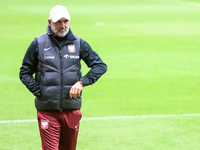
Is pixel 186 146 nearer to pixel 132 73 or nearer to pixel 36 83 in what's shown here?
pixel 36 83

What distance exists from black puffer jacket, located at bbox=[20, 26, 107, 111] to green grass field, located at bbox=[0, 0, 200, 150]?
2.35m

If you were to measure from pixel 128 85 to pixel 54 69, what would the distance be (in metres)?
7.90

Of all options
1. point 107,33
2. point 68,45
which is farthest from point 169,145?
point 107,33

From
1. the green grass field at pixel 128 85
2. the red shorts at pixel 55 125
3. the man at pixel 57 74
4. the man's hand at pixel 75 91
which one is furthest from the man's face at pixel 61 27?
the green grass field at pixel 128 85

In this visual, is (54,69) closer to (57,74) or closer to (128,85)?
(57,74)

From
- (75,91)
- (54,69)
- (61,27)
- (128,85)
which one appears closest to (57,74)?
(54,69)

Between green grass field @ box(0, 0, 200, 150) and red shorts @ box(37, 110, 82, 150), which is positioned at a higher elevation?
red shorts @ box(37, 110, 82, 150)

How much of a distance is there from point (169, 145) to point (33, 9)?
93.9 ft

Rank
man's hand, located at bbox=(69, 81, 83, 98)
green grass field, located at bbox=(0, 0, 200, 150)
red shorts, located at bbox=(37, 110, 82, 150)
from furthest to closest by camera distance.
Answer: green grass field, located at bbox=(0, 0, 200, 150)
red shorts, located at bbox=(37, 110, 82, 150)
man's hand, located at bbox=(69, 81, 83, 98)

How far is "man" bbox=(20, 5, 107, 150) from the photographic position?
6.07 meters

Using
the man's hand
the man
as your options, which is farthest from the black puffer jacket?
the man's hand

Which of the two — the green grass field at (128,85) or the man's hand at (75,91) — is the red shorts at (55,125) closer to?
the man's hand at (75,91)

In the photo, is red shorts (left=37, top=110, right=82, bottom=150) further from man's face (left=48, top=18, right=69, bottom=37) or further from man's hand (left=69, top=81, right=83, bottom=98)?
man's face (left=48, top=18, right=69, bottom=37)

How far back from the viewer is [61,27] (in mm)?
6031
